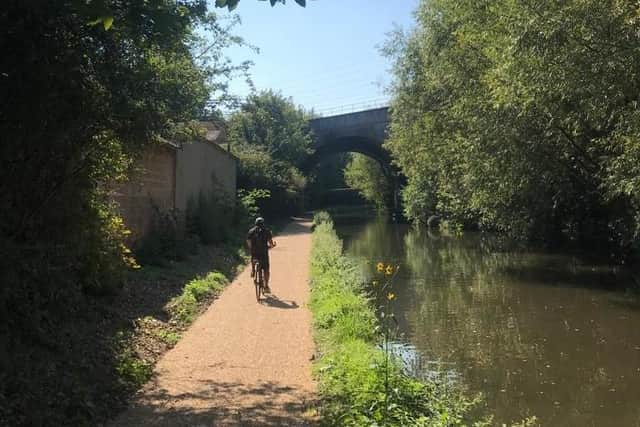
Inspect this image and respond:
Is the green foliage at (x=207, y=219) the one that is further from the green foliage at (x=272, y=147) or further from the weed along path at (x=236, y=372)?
the green foliage at (x=272, y=147)

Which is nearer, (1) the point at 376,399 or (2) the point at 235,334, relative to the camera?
(1) the point at 376,399

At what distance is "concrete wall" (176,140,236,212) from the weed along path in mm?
7860

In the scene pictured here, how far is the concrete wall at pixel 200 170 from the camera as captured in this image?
19.1 meters

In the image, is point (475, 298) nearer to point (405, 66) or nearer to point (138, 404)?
point (138, 404)

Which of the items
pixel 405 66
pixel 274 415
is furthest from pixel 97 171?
pixel 405 66

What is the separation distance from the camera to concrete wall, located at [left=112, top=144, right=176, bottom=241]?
13.2 m

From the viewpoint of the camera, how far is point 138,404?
6.04 m

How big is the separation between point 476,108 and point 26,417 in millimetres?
16594

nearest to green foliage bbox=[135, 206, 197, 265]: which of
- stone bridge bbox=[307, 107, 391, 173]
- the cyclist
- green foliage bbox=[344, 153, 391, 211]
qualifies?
the cyclist

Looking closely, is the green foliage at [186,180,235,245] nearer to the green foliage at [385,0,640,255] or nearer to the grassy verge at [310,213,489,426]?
the green foliage at [385,0,640,255]

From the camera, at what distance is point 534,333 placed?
1133 cm

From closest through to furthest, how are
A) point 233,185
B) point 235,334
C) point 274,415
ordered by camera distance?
point 274,415
point 235,334
point 233,185

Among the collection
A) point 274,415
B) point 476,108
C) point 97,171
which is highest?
point 476,108

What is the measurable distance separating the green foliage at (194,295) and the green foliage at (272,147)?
74.2 feet
